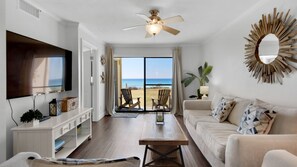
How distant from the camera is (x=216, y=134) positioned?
9.26 feet

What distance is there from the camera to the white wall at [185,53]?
7.40 metres

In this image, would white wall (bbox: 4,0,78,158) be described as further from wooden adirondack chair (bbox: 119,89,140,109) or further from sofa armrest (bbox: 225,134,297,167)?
wooden adirondack chair (bbox: 119,89,140,109)

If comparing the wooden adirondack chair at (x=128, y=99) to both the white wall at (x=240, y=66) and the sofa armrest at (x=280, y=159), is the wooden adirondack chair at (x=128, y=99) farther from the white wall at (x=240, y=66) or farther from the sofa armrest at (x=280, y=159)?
the sofa armrest at (x=280, y=159)

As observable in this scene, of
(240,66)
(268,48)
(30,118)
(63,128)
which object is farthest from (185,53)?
(30,118)

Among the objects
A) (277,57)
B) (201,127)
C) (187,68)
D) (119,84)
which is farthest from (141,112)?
(277,57)

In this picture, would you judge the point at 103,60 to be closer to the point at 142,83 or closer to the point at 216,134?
the point at 142,83

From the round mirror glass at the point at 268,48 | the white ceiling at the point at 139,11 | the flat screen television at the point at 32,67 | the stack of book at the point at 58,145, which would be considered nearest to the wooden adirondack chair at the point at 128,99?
the white ceiling at the point at 139,11

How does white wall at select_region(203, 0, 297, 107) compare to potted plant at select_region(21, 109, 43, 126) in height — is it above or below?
above

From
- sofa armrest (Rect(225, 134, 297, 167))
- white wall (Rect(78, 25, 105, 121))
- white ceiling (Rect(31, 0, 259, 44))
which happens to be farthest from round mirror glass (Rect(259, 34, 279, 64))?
white wall (Rect(78, 25, 105, 121))

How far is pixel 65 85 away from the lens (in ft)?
13.8

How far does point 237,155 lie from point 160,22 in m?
2.36

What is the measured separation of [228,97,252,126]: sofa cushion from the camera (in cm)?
337

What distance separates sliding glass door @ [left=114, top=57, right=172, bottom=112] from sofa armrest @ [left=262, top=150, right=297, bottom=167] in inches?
239

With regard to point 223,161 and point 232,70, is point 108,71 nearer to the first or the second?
point 232,70
